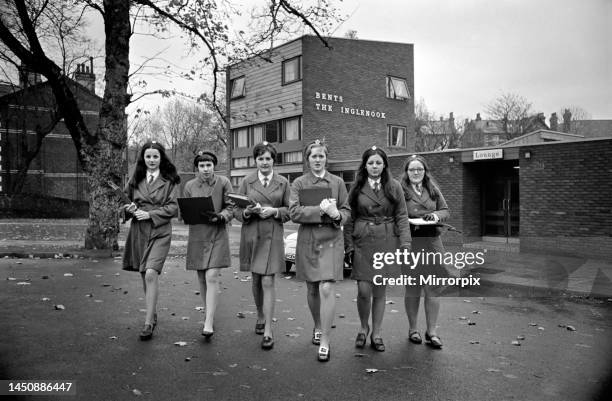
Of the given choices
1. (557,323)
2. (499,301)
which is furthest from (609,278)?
(557,323)

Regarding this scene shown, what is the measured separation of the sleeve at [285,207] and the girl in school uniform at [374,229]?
70 centimetres

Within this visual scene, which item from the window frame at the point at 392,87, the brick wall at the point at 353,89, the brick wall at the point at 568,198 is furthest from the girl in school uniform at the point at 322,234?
the window frame at the point at 392,87

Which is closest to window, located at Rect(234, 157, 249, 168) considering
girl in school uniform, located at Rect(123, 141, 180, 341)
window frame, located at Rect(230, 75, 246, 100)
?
window frame, located at Rect(230, 75, 246, 100)

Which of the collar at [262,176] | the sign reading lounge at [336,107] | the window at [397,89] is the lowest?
the collar at [262,176]

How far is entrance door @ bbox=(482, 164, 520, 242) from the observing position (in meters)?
17.8

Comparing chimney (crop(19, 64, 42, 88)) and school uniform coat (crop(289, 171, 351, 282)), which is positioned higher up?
chimney (crop(19, 64, 42, 88))

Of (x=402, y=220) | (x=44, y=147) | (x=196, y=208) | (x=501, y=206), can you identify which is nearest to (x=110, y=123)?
(x=196, y=208)

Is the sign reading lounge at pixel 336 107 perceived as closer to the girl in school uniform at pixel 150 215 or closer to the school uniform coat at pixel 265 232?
the girl in school uniform at pixel 150 215

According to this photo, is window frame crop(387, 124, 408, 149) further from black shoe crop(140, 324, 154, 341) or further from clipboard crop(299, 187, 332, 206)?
black shoe crop(140, 324, 154, 341)

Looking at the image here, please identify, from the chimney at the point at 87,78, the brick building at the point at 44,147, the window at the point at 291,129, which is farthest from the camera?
the chimney at the point at 87,78

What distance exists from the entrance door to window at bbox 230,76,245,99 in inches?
771

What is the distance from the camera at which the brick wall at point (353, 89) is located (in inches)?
1120

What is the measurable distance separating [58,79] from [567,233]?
15339mm

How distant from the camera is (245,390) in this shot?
12.9 feet
